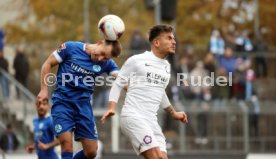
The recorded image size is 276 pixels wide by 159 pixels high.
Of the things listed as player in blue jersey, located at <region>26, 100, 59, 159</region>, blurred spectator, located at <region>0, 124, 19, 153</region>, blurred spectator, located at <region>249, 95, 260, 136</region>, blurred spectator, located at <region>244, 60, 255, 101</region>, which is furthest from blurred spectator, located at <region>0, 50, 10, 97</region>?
player in blue jersey, located at <region>26, 100, 59, 159</region>

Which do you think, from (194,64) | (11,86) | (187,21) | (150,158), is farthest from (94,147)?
(187,21)

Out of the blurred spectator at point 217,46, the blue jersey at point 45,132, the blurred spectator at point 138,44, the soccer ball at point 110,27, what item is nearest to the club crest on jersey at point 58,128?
the soccer ball at point 110,27

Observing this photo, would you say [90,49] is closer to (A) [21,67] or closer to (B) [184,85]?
(A) [21,67]

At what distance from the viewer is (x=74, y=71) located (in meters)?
13.5

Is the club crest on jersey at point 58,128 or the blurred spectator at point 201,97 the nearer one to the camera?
the club crest on jersey at point 58,128

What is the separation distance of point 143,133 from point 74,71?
1.40m

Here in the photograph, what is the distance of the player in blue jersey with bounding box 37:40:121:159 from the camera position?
13.5 m

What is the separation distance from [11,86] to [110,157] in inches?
160

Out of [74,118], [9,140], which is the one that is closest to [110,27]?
[74,118]

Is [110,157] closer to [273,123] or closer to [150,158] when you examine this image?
[273,123]

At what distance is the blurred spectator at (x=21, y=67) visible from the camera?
2443 cm

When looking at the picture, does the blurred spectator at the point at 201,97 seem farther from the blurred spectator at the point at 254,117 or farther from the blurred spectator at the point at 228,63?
the blurred spectator at the point at 254,117

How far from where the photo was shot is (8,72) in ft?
80.9

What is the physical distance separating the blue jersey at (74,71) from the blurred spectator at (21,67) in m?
10.7
